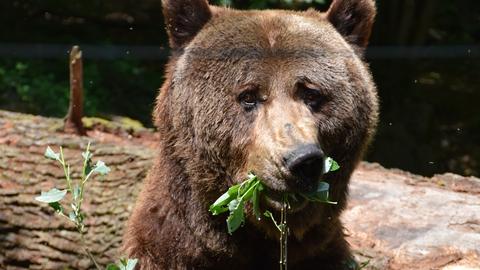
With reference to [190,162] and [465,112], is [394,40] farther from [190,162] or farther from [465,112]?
[190,162]

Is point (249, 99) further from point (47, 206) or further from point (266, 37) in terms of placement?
point (47, 206)

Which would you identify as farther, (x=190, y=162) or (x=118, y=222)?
(x=118, y=222)

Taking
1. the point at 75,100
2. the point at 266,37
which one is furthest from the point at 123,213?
the point at 266,37

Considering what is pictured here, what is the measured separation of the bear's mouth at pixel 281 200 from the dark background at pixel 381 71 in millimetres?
5711

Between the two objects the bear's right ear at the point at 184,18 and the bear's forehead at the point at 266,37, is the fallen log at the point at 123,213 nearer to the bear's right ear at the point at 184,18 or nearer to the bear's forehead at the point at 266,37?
the bear's forehead at the point at 266,37

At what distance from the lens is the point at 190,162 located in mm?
4961

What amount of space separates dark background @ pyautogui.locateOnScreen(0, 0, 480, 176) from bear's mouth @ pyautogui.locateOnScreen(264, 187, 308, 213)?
18.7 feet

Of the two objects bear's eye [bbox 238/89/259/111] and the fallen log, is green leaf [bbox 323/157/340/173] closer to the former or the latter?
bear's eye [bbox 238/89/259/111]

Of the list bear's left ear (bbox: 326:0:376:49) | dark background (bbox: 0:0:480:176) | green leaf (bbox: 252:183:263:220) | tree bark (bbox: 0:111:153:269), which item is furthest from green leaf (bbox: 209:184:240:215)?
dark background (bbox: 0:0:480:176)

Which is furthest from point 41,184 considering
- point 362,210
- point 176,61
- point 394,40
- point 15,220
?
point 394,40

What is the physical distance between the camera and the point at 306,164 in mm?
4160

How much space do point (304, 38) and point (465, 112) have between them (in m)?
7.57

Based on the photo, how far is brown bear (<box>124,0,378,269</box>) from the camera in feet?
15.4

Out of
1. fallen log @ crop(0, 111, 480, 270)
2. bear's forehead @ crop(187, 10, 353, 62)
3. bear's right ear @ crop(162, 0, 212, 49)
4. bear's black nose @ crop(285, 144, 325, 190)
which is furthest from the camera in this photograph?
fallen log @ crop(0, 111, 480, 270)
